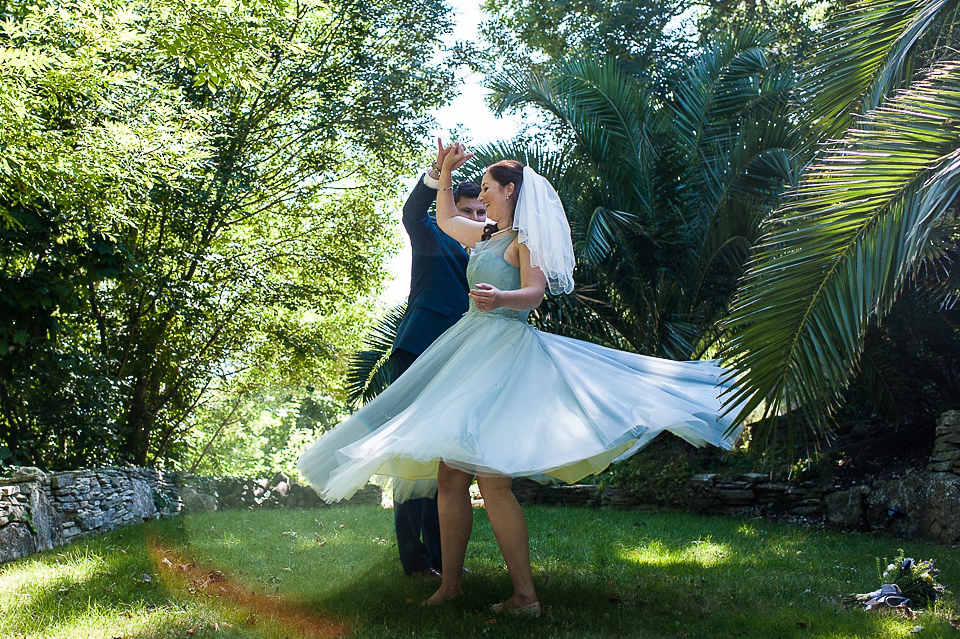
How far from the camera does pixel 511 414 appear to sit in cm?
339

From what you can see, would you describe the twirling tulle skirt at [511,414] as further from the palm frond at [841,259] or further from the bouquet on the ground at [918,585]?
the bouquet on the ground at [918,585]

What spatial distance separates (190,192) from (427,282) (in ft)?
22.9

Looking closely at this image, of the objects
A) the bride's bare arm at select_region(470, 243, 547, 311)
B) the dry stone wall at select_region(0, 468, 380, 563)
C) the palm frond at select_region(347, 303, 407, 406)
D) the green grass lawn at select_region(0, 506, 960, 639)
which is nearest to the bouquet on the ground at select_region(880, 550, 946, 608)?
the green grass lawn at select_region(0, 506, 960, 639)

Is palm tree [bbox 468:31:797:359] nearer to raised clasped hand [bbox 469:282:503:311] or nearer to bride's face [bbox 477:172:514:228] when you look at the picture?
bride's face [bbox 477:172:514:228]

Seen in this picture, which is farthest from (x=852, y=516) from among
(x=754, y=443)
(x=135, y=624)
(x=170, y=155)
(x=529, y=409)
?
(x=170, y=155)

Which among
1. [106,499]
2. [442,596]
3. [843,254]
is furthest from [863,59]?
[106,499]

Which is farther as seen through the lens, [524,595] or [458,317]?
[458,317]

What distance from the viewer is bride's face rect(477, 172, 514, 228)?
401 cm

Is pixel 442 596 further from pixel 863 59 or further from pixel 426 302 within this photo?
pixel 863 59

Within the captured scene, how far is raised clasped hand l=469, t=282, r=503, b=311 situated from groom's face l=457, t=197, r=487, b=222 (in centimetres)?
110

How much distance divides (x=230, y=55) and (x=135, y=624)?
5458 mm

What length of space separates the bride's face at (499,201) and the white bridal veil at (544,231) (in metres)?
0.07

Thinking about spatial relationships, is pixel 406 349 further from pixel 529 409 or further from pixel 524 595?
pixel 524 595

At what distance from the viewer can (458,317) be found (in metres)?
4.76
